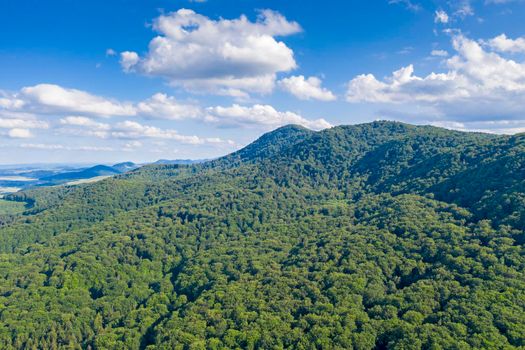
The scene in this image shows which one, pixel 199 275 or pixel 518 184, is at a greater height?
pixel 518 184

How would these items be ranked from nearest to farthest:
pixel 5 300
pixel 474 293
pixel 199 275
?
pixel 474 293 < pixel 5 300 < pixel 199 275

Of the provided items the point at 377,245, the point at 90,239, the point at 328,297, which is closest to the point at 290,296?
the point at 328,297

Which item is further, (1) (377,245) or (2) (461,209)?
→ (2) (461,209)

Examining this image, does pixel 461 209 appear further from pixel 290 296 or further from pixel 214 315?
pixel 214 315

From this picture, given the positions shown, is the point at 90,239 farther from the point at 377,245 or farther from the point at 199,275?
the point at 377,245

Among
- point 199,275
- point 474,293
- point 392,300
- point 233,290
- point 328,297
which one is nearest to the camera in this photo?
point 474,293

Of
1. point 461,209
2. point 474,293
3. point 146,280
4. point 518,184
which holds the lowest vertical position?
point 146,280
